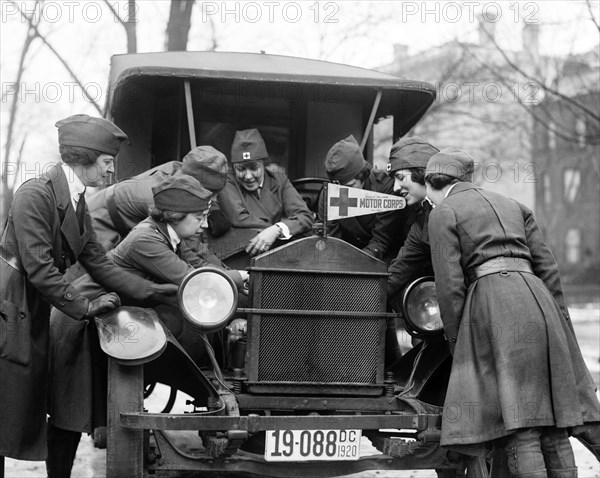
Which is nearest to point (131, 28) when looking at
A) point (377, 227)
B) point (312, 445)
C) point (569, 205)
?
point (377, 227)

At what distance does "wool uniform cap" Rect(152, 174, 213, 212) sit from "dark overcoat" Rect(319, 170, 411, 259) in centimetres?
87

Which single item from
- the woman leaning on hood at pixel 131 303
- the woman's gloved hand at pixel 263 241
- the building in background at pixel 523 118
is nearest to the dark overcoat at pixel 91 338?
the woman leaning on hood at pixel 131 303

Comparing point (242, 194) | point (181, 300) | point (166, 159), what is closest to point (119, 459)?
point (181, 300)

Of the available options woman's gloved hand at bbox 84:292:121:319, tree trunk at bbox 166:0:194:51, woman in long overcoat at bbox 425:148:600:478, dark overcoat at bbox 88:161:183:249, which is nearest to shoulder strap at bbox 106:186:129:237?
dark overcoat at bbox 88:161:183:249

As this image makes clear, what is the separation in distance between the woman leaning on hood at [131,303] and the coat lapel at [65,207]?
11.2 inches

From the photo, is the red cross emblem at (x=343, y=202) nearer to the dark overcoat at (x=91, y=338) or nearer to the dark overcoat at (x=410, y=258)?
the dark overcoat at (x=410, y=258)

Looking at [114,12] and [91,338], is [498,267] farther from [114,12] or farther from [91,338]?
[114,12]

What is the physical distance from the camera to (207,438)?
4391 mm

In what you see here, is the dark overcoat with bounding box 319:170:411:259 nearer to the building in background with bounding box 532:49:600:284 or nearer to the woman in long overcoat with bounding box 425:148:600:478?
the woman in long overcoat with bounding box 425:148:600:478

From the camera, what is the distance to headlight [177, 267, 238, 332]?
439 centimetres

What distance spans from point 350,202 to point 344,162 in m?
0.59

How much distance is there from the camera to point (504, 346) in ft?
13.9

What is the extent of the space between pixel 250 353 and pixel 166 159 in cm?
240

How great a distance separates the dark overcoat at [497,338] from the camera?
13.8ft
